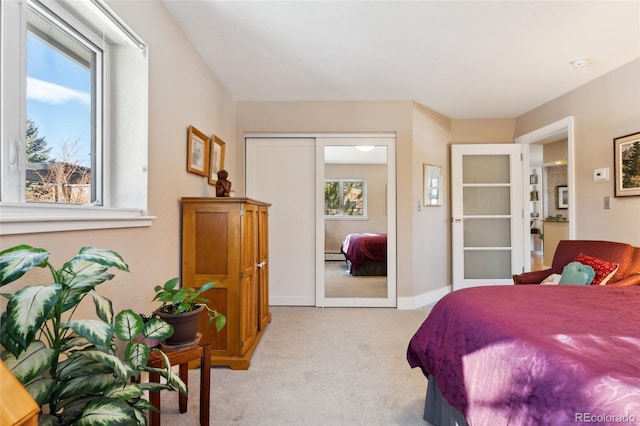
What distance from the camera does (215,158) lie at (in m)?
3.06

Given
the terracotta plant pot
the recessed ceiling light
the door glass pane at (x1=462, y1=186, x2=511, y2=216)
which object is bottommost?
the terracotta plant pot

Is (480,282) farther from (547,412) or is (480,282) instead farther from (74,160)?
(74,160)

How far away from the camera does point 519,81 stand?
3.20m

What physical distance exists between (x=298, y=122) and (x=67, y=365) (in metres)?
3.31

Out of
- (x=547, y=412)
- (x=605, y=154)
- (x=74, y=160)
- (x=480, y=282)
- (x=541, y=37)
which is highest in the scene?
(x=541, y=37)

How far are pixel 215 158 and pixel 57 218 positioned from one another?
1938mm

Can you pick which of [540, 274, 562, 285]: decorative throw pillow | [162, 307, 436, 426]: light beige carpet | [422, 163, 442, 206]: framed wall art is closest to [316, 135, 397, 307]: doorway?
[422, 163, 442, 206]: framed wall art

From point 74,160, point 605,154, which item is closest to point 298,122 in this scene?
point 74,160

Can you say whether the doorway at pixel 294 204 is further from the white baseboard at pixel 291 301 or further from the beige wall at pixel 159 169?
the beige wall at pixel 159 169

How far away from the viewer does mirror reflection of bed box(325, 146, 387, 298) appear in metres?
4.02

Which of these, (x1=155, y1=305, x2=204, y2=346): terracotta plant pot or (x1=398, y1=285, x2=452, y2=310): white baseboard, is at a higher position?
(x1=155, y1=305, x2=204, y2=346): terracotta plant pot

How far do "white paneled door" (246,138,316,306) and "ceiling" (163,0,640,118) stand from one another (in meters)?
0.65

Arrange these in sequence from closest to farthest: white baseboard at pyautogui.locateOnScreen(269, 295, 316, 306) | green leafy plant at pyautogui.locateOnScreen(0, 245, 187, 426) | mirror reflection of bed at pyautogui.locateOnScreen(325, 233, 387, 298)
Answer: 1. green leafy plant at pyautogui.locateOnScreen(0, 245, 187, 426)
2. white baseboard at pyautogui.locateOnScreen(269, 295, 316, 306)
3. mirror reflection of bed at pyautogui.locateOnScreen(325, 233, 387, 298)

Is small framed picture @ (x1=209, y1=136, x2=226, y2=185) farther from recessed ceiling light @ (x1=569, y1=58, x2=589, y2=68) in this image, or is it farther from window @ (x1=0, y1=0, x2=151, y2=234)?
recessed ceiling light @ (x1=569, y1=58, x2=589, y2=68)
